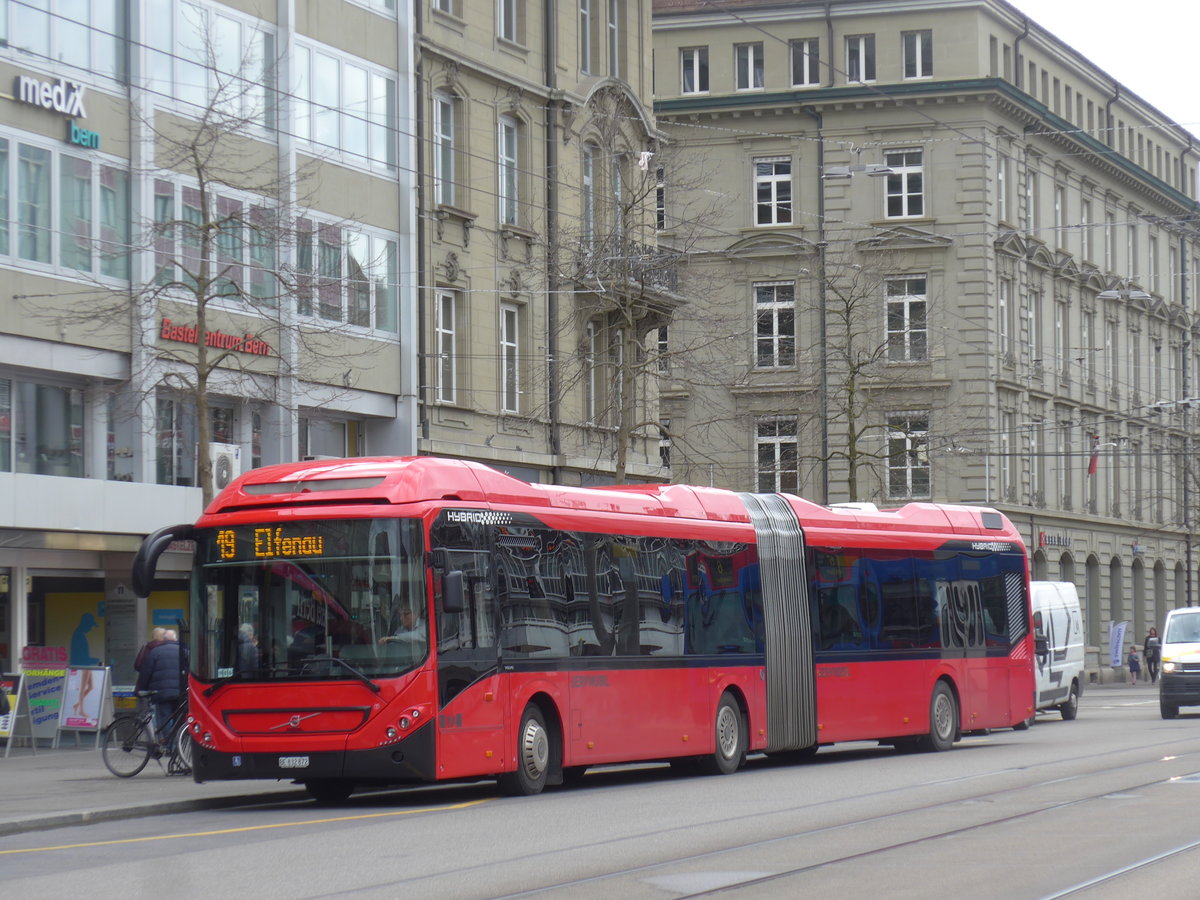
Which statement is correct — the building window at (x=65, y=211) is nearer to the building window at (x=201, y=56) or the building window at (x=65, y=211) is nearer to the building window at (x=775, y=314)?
the building window at (x=201, y=56)

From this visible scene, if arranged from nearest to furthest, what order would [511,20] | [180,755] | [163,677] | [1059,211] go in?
[180,755] < [163,677] < [511,20] < [1059,211]

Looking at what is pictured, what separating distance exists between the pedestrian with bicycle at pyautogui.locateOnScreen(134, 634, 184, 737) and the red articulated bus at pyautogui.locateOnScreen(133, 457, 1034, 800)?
3569 millimetres

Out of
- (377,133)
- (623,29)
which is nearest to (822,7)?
(623,29)

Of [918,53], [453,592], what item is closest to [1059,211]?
[918,53]

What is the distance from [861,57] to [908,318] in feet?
28.5

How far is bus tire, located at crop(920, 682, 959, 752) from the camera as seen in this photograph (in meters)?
25.5

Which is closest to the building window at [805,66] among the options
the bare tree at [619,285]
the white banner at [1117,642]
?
the bare tree at [619,285]

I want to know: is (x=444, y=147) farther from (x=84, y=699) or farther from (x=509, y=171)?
(x=84, y=699)

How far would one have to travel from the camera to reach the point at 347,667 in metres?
16.8

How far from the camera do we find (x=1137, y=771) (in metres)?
20.3

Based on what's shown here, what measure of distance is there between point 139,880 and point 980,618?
1711cm

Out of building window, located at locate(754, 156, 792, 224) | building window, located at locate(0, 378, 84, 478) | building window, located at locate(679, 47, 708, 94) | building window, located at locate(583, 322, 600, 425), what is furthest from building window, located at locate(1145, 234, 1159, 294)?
building window, located at locate(0, 378, 84, 478)

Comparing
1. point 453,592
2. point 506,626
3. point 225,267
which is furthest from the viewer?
point 225,267

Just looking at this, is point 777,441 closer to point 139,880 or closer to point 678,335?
point 678,335
